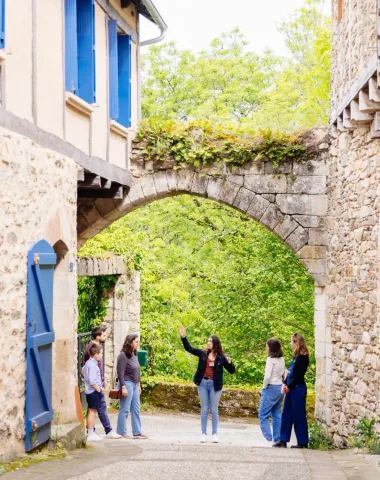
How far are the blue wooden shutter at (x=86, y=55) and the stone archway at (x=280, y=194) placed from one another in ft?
9.00

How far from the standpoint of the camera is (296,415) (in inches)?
368

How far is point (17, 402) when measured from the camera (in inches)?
256

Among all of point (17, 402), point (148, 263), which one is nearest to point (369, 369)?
point (17, 402)

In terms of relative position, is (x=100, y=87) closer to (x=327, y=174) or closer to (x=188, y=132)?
(x=188, y=132)

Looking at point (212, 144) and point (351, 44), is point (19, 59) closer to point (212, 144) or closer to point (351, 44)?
point (351, 44)

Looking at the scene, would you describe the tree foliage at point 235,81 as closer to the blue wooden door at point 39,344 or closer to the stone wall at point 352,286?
the stone wall at point 352,286

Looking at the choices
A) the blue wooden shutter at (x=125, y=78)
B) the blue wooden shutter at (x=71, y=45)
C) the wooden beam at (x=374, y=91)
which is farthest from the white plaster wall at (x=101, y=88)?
the wooden beam at (x=374, y=91)

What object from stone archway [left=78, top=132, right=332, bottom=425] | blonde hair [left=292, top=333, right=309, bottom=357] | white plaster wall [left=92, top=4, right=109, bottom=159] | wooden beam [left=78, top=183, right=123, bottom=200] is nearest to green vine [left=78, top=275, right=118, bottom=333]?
stone archway [left=78, top=132, right=332, bottom=425]

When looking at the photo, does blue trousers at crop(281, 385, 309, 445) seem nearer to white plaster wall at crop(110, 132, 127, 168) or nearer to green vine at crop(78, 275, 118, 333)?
white plaster wall at crop(110, 132, 127, 168)

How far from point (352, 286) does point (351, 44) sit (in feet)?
8.64

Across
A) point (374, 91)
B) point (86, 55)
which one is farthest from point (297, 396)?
point (86, 55)

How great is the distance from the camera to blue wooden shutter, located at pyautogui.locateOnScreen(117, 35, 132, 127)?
11.1m

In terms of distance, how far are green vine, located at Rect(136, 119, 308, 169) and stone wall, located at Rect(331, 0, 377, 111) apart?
1.08 meters

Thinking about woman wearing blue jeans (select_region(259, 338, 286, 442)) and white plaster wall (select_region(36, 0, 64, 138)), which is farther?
woman wearing blue jeans (select_region(259, 338, 286, 442))
